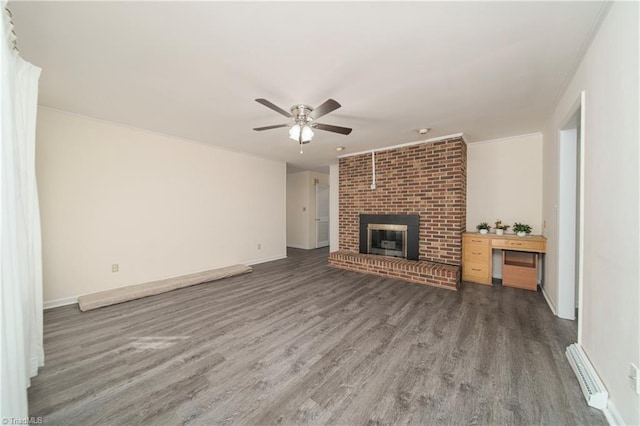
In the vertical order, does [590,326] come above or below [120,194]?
below

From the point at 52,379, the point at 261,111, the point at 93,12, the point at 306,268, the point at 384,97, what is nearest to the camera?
the point at 93,12

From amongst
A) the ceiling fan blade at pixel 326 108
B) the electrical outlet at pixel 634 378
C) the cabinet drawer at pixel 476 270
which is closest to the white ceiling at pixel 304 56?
the ceiling fan blade at pixel 326 108

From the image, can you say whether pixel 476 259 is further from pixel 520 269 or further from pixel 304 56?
pixel 304 56

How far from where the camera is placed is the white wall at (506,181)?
3.94 meters

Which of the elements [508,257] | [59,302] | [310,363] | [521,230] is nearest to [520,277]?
[508,257]

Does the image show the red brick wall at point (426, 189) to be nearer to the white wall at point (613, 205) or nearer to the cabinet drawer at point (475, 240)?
the cabinet drawer at point (475, 240)

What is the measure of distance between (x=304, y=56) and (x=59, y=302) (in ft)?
13.9

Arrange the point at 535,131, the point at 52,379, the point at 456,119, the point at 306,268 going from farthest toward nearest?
the point at 306,268 → the point at 535,131 → the point at 456,119 → the point at 52,379

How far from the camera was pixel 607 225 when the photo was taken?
1505 mm

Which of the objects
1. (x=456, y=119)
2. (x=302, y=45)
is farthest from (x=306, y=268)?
(x=302, y=45)

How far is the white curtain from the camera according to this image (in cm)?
114

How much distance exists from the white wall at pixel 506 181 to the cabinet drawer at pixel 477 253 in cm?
67

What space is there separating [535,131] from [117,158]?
6620 mm

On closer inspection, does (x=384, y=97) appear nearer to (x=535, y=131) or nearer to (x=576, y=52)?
(x=576, y=52)
